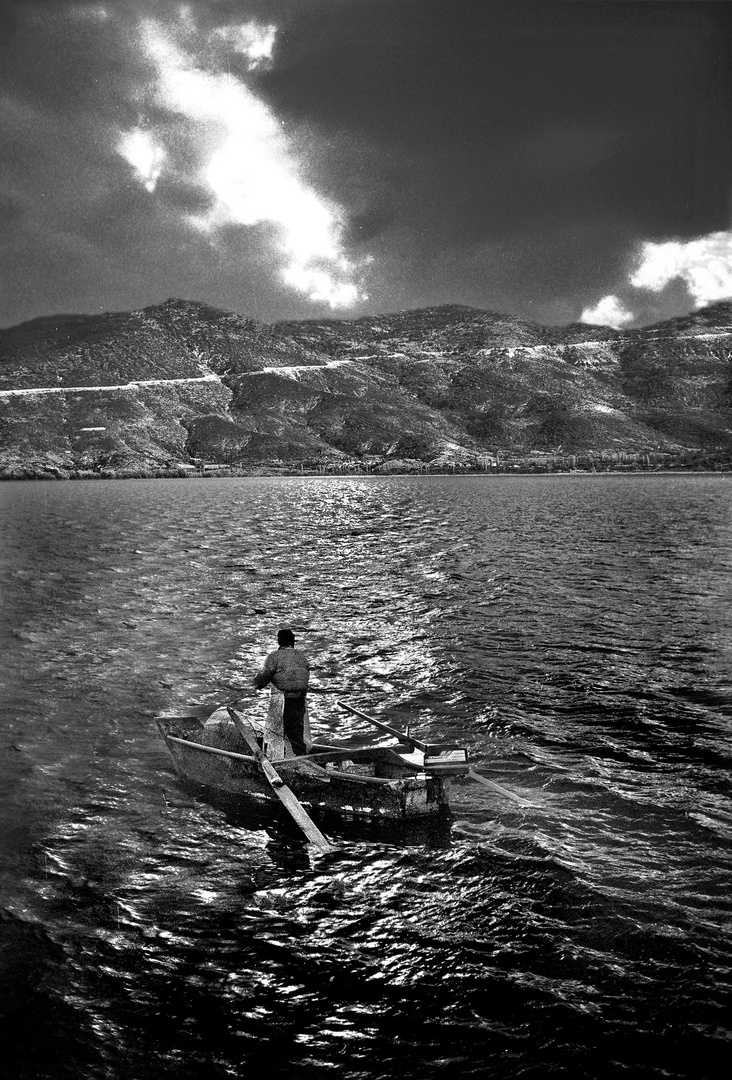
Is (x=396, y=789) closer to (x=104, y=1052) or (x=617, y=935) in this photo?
(x=617, y=935)

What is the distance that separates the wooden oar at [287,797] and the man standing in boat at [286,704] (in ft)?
1.43

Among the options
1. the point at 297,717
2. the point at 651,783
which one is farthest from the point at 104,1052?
the point at 651,783

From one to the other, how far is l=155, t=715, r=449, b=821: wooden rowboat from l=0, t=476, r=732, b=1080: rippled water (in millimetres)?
482

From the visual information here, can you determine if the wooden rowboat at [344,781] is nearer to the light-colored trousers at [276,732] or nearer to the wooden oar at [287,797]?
the wooden oar at [287,797]

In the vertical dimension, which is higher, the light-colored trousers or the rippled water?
the light-colored trousers

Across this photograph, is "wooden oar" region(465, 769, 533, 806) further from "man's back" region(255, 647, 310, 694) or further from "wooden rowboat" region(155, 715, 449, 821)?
"man's back" region(255, 647, 310, 694)

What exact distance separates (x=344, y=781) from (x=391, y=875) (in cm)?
202

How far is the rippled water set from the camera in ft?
29.9

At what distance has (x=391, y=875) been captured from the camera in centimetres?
1266

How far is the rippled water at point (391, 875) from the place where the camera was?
910cm

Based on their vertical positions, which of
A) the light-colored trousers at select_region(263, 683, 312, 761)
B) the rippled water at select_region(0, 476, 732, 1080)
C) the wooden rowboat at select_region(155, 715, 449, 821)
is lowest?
the rippled water at select_region(0, 476, 732, 1080)

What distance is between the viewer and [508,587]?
1677 inches

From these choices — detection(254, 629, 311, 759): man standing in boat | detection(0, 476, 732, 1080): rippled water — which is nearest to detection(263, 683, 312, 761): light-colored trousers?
detection(254, 629, 311, 759): man standing in boat

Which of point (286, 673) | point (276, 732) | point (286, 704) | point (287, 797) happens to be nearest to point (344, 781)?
point (287, 797)
